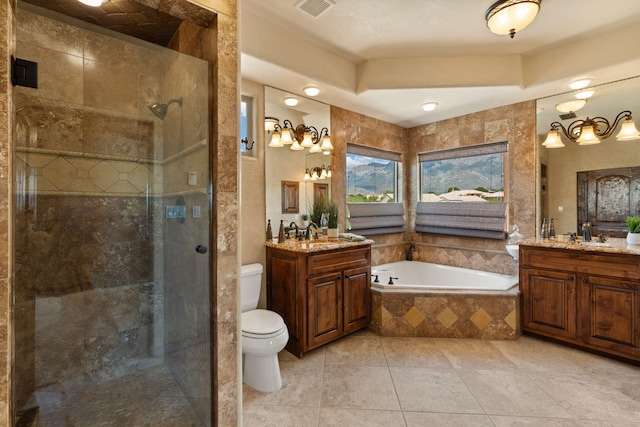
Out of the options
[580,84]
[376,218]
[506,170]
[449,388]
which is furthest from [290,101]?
[449,388]

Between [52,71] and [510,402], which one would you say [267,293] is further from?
[52,71]

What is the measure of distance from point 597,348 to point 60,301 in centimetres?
400

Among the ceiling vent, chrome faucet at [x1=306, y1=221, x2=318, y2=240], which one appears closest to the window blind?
chrome faucet at [x1=306, y1=221, x2=318, y2=240]

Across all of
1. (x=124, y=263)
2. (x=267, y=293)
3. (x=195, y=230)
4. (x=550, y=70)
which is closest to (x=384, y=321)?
(x=267, y=293)

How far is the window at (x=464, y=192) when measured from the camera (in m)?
3.50

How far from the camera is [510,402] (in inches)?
73.7

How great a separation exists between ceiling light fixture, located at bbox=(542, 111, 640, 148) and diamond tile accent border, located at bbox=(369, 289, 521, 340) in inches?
62.1

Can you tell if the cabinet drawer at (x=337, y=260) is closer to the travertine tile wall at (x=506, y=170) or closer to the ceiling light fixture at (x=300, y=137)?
Result: the ceiling light fixture at (x=300, y=137)

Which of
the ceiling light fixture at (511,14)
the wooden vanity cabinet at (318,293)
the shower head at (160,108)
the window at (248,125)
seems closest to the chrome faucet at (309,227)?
the wooden vanity cabinet at (318,293)

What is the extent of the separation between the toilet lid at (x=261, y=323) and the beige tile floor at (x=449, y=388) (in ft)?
1.37

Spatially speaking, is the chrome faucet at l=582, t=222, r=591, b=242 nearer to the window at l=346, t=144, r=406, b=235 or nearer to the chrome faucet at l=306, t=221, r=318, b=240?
the window at l=346, t=144, r=406, b=235

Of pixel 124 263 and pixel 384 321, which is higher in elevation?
pixel 124 263

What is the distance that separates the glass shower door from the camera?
5.52 ft

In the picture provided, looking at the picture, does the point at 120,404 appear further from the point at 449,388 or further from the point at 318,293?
the point at 449,388
